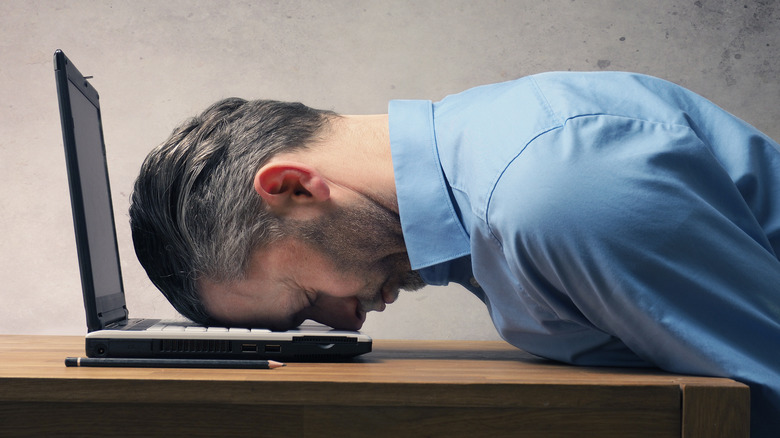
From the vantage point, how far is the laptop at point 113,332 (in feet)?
2.54

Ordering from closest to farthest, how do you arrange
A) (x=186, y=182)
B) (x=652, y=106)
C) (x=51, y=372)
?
(x=51, y=372)
(x=652, y=106)
(x=186, y=182)

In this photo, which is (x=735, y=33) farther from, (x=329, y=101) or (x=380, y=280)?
(x=380, y=280)

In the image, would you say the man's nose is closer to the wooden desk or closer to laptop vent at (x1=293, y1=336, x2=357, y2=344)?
laptop vent at (x1=293, y1=336, x2=357, y2=344)

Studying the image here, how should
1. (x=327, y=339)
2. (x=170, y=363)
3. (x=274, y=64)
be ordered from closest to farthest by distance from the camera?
(x=170, y=363)
(x=327, y=339)
(x=274, y=64)

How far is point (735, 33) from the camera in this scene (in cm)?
228

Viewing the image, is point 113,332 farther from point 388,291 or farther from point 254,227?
point 388,291

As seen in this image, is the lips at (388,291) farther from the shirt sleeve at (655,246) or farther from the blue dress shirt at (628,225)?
the shirt sleeve at (655,246)

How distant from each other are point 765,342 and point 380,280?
0.51 metres

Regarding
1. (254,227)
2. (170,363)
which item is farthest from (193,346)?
(254,227)

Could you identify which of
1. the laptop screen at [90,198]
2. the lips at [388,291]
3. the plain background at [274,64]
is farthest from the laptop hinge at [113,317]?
the plain background at [274,64]

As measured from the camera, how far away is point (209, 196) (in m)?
0.92

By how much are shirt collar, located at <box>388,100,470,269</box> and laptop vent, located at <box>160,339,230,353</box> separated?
25 centimetres

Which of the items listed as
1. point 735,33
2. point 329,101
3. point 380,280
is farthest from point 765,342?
point 735,33

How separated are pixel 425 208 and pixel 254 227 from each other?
23cm
